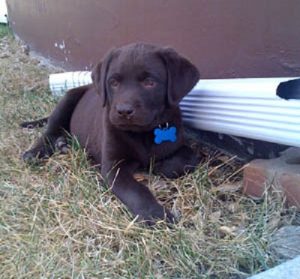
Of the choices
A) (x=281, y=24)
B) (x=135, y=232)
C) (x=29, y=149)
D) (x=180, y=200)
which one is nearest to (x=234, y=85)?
(x=281, y=24)

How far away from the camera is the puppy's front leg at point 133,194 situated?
2.48m

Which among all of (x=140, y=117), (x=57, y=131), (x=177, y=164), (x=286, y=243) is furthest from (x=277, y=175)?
(x=57, y=131)

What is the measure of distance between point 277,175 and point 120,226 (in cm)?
76

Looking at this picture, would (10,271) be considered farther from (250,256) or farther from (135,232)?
(250,256)

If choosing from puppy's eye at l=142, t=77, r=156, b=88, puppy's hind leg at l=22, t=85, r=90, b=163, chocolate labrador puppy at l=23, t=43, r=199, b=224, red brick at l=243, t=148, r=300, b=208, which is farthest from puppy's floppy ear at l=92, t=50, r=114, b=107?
red brick at l=243, t=148, r=300, b=208

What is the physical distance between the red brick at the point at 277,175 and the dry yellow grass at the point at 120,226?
59 mm

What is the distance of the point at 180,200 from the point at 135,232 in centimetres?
46

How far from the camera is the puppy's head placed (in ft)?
9.07

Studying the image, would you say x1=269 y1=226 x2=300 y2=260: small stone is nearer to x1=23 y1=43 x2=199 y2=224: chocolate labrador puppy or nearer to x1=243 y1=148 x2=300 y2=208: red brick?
x1=243 y1=148 x2=300 y2=208: red brick

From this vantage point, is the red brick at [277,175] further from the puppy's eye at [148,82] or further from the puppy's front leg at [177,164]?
the puppy's eye at [148,82]

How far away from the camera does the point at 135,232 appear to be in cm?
234

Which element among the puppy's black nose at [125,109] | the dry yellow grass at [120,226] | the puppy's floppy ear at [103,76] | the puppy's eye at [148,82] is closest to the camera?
the dry yellow grass at [120,226]

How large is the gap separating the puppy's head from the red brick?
20.3 inches

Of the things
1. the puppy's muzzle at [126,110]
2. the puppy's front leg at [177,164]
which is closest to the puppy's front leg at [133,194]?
the puppy's front leg at [177,164]
